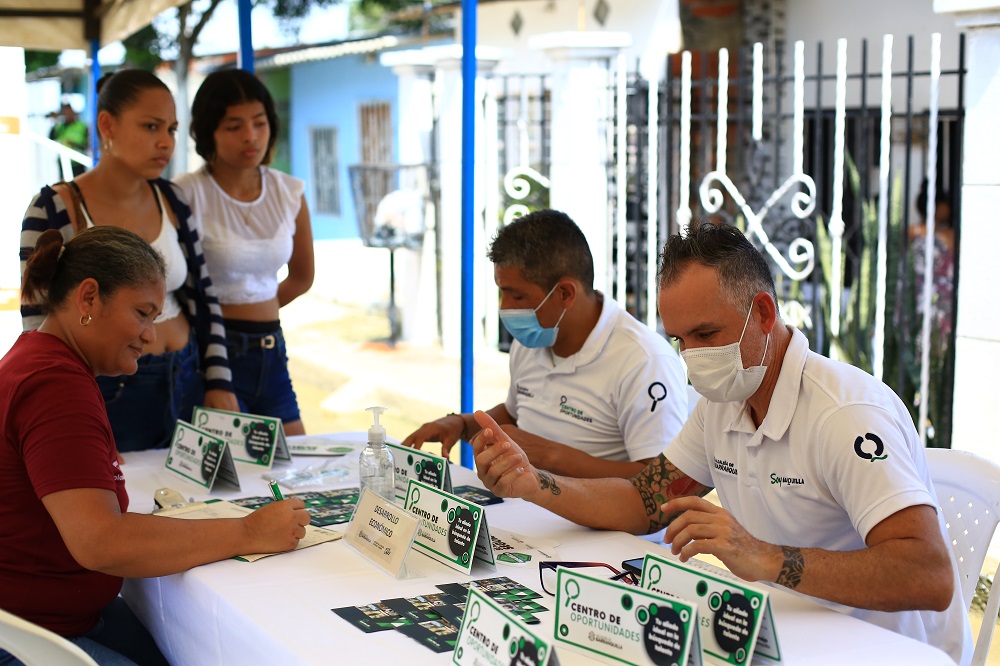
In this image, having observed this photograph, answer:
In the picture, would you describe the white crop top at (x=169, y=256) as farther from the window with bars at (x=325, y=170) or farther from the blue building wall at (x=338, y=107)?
the window with bars at (x=325, y=170)

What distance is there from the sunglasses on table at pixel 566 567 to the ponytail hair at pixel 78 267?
933 mm

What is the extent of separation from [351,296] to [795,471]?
Result: 43.5 ft

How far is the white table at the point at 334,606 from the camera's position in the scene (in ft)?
5.35

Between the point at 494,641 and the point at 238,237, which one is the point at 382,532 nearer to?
the point at 494,641

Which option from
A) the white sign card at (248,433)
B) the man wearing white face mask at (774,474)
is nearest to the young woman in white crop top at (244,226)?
the white sign card at (248,433)

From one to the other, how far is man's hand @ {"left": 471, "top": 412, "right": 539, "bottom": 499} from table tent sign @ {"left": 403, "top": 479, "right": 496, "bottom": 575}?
0.17 meters

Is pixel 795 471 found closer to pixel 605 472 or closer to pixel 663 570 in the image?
pixel 663 570

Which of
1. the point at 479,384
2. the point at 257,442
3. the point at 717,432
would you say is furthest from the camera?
the point at 479,384

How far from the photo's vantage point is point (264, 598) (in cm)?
185

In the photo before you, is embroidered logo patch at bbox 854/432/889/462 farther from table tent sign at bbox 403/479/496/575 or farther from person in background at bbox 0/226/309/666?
person in background at bbox 0/226/309/666

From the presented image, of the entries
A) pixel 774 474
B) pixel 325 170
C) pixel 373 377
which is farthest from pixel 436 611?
pixel 325 170

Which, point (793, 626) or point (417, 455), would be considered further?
point (417, 455)

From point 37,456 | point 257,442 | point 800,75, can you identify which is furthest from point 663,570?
point 800,75

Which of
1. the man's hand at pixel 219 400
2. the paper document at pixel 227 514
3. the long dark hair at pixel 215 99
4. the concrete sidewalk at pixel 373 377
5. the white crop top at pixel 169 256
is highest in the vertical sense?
the long dark hair at pixel 215 99
